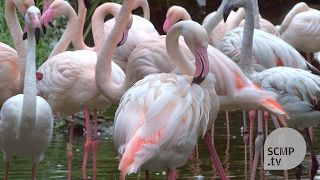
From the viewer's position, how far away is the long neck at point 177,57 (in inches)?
197

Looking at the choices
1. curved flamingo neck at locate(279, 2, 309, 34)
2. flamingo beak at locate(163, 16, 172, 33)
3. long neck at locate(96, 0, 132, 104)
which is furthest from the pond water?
curved flamingo neck at locate(279, 2, 309, 34)

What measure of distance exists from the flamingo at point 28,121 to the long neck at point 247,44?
5.60 feet

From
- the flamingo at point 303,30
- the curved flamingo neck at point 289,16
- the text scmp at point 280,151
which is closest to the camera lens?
the text scmp at point 280,151

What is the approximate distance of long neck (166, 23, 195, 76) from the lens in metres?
5.00

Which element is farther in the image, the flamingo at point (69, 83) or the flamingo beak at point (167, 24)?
the flamingo beak at point (167, 24)

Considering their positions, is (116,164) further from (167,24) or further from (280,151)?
(167,24)

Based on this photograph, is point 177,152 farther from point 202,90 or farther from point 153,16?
point 153,16

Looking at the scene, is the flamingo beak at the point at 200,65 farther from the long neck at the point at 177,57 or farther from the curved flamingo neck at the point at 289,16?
the curved flamingo neck at the point at 289,16

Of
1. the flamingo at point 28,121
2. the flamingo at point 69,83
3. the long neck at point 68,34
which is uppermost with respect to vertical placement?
the long neck at point 68,34

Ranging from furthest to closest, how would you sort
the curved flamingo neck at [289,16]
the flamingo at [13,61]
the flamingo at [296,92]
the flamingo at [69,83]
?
the curved flamingo neck at [289,16] < the flamingo at [13,61] < the flamingo at [69,83] < the flamingo at [296,92]

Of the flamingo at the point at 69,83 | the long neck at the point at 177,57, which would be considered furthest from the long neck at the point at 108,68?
the long neck at the point at 177,57

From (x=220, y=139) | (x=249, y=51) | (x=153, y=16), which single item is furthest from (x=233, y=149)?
(x=153, y=16)

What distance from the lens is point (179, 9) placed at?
8.70 metres

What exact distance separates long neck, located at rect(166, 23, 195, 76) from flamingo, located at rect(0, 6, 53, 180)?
1056 millimetres
